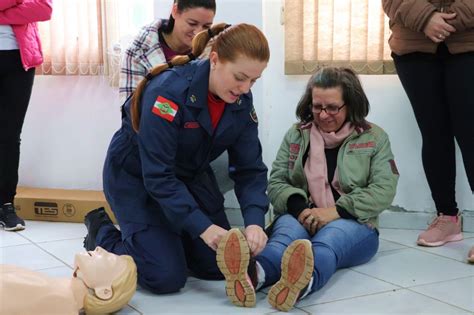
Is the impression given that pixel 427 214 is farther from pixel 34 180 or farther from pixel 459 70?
pixel 34 180

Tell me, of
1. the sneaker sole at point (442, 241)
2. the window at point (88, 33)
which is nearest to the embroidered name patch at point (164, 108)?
the sneaker sole at point (442, 241)

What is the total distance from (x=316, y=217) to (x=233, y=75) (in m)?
0.62

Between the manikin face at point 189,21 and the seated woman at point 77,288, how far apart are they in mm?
812

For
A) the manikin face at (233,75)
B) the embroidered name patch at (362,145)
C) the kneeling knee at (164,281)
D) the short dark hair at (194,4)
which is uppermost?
the short dark hair at (194,4)

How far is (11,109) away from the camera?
2574 millimetres

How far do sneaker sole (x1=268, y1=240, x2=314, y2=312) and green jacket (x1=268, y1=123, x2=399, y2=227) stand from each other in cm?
46

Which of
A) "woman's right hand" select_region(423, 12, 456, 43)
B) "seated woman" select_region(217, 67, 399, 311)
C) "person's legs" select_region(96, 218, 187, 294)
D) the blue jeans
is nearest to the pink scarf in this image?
"seated woman" select_region(217, 67, 399, 311)

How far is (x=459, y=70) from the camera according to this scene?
2.07 meters

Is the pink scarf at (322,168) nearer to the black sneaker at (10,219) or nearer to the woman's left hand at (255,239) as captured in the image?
the woman's left hand at (255,239)

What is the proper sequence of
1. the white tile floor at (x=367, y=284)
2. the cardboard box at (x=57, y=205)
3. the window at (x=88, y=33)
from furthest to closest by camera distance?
1. the window at (x=88, y=33)
2. the cardboard box at (x=57, y=205)
3. the white tile floor at (x=367, y=284)

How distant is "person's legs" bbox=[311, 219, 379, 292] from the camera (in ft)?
5.90

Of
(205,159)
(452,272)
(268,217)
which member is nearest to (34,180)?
(268,217)

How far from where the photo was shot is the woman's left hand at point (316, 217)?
2037mm

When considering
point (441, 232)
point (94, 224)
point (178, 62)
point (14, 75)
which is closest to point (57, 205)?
point (14, 75)
